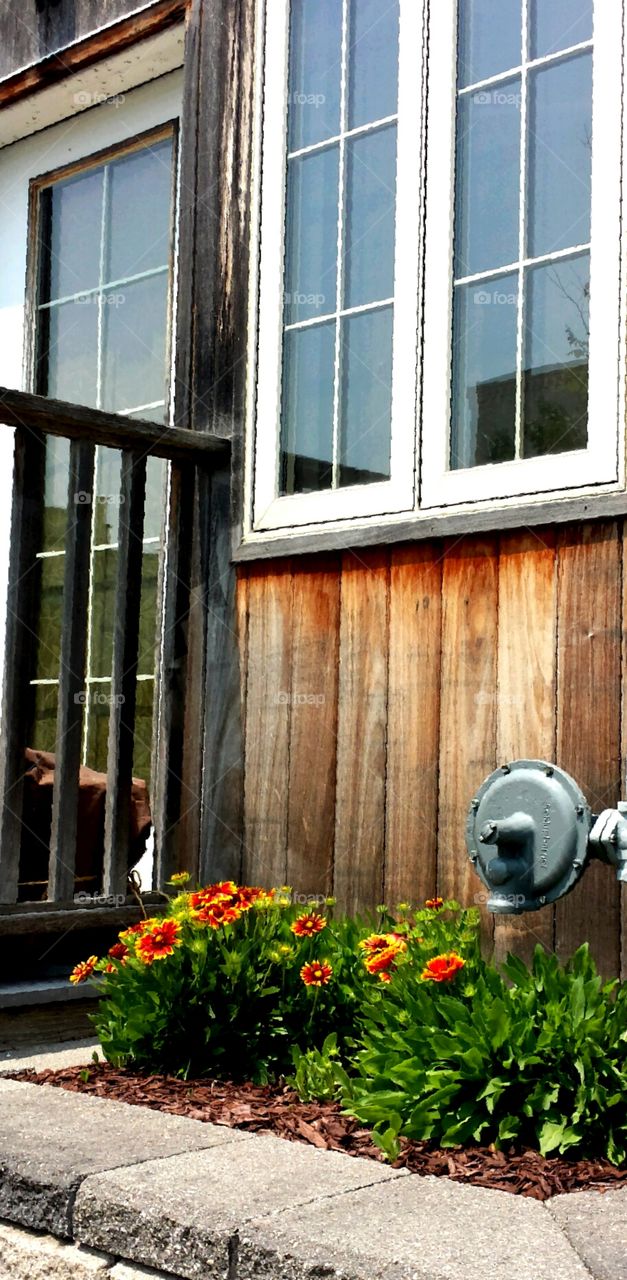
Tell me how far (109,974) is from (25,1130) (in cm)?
71

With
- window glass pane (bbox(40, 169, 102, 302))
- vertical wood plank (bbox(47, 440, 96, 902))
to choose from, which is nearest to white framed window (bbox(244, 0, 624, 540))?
vertical wood plank (bbox(47, 440, 96, 902))

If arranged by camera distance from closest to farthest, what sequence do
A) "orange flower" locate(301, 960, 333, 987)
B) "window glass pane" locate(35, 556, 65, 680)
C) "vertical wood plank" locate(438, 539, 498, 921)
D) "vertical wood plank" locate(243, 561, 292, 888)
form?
"orange flower" locate(301, 960, 333, 987), "vertical wood plank" locate(438, 539, 498, 921), "vertical wood plank" locate(243, 561, 292, 888), "window glass pane" locate(35, 556, 65, 680)

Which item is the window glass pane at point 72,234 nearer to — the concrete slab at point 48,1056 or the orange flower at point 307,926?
the concrete slab at point 48,1056

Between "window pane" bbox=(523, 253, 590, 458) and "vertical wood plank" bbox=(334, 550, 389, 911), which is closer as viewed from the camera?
"window pane" bbox=(523, 253, 590, 458)

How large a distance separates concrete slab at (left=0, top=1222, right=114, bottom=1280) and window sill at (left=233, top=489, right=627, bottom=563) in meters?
1.87

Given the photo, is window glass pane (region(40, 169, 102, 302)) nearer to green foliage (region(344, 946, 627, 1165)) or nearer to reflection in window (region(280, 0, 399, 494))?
reflection in window (region(280, 0, 399, 494))

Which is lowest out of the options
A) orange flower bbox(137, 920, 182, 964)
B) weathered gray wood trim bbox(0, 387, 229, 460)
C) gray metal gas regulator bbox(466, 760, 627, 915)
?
orange flower bbox(137, 920, 182, 964)

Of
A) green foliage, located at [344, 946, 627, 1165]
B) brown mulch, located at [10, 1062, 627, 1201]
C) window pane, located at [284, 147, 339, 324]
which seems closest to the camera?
brown mulch, located at [10, 1062, 627, 1201]

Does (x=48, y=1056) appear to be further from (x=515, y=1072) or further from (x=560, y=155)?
(x=560, y=155)

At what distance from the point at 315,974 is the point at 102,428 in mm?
1697

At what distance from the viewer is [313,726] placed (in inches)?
150

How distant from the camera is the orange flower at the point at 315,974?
2.86 meters

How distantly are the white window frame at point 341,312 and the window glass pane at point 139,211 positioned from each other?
0.96 meters

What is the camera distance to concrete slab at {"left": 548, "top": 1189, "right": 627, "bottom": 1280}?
64.5 inches
